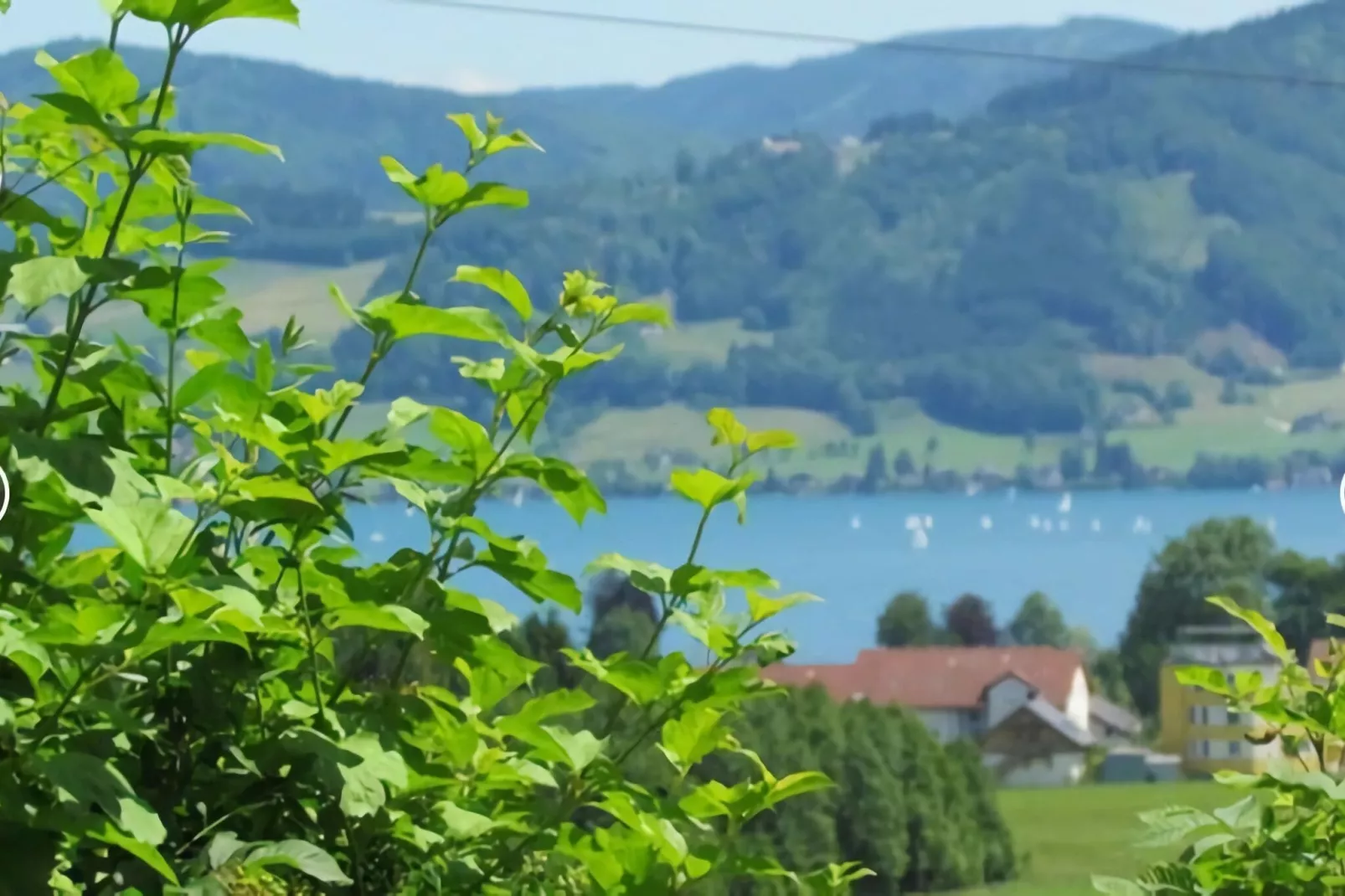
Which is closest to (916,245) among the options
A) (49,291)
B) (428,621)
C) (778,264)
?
(778,264)

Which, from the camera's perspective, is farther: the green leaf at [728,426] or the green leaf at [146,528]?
the green leaf at [728,426]

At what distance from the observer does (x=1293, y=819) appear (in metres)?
0.87

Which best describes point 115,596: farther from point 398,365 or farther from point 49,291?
point 398,365

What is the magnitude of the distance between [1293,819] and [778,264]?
39.0 inches

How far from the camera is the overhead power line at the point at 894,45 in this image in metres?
1.69

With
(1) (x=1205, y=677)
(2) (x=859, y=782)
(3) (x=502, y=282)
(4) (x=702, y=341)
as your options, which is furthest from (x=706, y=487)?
(4) (x=702, y=341)

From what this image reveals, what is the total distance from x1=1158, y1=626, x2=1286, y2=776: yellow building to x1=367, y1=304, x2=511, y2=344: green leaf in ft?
3.95

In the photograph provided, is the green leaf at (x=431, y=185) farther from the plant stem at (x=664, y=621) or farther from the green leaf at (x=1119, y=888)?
the green leaf at (x=1119, y=888)

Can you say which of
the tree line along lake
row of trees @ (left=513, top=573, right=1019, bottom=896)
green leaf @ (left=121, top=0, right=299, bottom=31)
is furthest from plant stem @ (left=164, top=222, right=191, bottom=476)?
the tree line along lake

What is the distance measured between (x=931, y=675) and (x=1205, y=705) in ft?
1.09

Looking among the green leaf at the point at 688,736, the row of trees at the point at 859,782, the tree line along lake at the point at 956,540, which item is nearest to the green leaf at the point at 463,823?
the green leaf at the point at 688,736

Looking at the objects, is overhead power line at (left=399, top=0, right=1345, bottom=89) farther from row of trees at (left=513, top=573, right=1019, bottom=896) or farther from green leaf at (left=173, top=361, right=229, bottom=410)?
green leaf at (left=173, top=361, right=229, bottom=410)

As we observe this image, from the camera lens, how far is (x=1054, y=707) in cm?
165

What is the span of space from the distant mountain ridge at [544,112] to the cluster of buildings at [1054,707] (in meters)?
0.65
